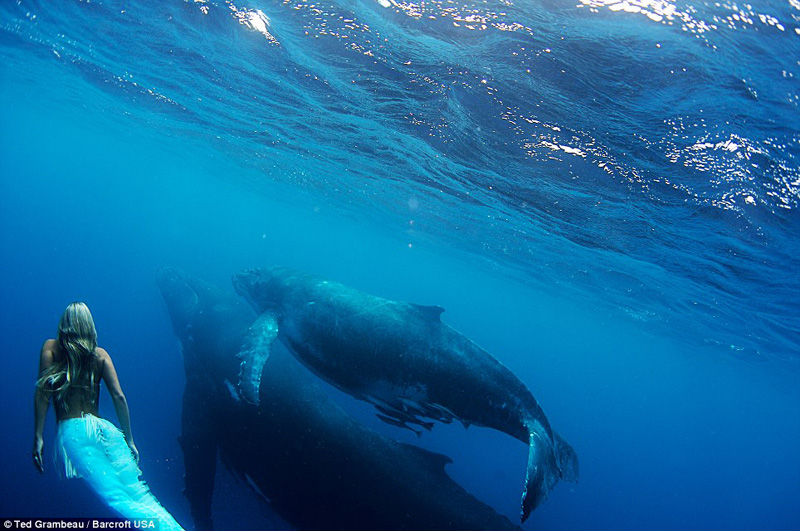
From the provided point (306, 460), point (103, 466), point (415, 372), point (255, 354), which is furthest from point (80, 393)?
point (415, 372)

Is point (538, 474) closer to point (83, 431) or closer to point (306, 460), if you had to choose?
point (306, 460)

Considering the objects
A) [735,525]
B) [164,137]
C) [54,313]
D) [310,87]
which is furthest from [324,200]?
[735,525]

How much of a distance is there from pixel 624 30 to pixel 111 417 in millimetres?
17834

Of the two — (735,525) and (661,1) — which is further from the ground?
(661,1)

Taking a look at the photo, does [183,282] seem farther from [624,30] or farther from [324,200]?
[324,200]

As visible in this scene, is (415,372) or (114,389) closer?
(114,389)

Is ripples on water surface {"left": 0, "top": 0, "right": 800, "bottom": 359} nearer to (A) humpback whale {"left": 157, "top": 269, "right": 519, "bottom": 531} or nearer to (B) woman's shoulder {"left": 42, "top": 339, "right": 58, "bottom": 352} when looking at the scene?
(A) humpback whale {"left": 157, "top": 269, "right": 519, "bottom": 531}

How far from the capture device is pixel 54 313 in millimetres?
22594

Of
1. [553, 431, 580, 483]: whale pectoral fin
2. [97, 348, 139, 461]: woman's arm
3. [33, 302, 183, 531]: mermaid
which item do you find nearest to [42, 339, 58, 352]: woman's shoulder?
[33, 302, 183, 531]: mermaid

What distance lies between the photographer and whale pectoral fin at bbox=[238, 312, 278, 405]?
22.1 ft

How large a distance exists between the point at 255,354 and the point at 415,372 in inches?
125

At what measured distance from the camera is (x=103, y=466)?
14.4 feet

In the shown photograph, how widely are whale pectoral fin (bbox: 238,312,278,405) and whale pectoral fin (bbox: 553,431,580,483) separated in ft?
17.9

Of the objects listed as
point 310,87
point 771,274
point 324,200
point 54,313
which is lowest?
point 54,313
